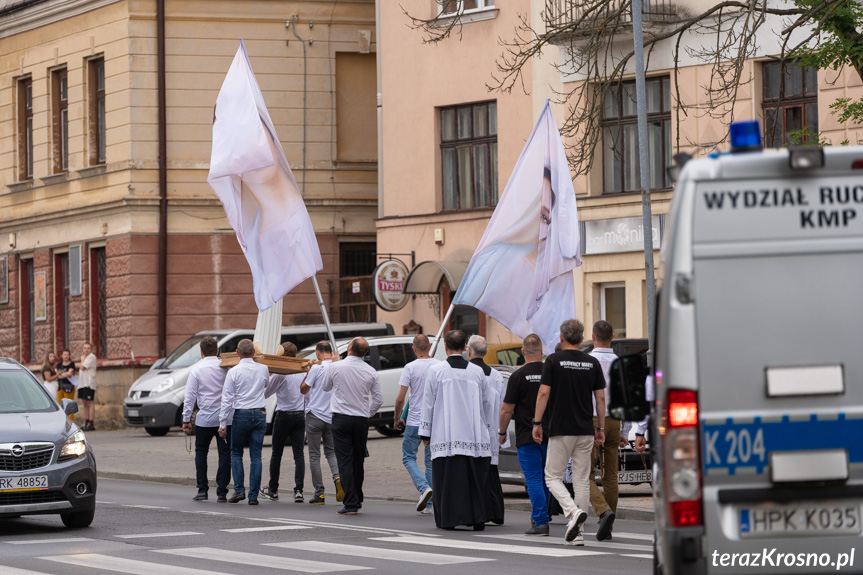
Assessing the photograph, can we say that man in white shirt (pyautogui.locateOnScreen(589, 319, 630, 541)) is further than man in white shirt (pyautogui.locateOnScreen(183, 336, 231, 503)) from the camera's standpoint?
No

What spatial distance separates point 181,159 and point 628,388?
28398mm

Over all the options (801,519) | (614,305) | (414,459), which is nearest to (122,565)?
(414,459)

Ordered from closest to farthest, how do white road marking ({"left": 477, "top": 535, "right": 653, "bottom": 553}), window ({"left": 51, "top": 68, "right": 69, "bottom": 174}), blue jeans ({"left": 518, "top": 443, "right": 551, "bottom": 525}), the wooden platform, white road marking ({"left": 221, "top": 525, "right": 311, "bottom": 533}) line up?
white road marking ({"left": 477, "top": 535, "right": 653, "bottom": 553})
blue jeans ({"left": 518, "top": 443, "right": 551, "bottom": 525})
white road marking ({"left": 221, "top": 525, "right": 311, "bottom": 533})
the wooden platform
window ({"left": 51, "top": 68, "right": 69, "bottom": 174})

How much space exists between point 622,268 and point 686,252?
21144mm

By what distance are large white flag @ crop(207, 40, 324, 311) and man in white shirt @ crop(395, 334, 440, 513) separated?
2905mm

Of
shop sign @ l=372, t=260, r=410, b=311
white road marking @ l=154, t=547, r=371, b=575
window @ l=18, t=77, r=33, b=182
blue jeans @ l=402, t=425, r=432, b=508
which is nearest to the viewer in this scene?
white road marking @ l=154, t=547, r=371, b=575

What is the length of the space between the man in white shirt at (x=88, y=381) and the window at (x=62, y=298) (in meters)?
4.04

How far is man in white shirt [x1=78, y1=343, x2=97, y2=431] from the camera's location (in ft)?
113

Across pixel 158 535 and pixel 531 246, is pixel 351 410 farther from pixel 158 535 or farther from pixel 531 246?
pixel 531 246

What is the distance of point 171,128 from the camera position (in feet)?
117

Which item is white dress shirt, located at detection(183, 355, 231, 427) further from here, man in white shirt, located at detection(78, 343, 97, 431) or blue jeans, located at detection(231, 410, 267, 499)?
man in white shirt, located at detection(78, 343, 97, 431)

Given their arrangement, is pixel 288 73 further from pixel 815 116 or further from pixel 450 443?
pixel 450 443

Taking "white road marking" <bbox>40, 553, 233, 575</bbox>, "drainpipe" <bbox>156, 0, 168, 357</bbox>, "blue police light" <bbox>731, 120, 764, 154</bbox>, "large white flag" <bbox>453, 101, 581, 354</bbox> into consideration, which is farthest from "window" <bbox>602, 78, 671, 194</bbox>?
"blue police light" <bbox>731, 120, 764, 154</bbox>

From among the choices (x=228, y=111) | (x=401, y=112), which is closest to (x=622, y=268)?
(x=401, y=112)
